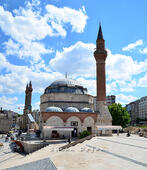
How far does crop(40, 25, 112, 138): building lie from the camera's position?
22.9m

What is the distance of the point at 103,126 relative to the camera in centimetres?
2350

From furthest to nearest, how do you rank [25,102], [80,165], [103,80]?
1. [25,102]
2. [103,80]
3. [80,165]

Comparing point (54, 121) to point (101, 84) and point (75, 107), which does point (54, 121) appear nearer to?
point (75, 107)

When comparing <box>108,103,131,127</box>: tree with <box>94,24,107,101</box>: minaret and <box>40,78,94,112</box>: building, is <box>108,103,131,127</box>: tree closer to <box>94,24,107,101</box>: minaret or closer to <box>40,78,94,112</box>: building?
<box>40,78,94,112</box>: building

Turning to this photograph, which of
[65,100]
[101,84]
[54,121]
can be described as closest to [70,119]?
[54,121]

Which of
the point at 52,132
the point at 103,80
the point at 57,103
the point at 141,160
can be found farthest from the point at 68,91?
the point at 141,160

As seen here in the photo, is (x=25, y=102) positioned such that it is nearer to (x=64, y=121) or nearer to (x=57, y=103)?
(x=57, y=103)

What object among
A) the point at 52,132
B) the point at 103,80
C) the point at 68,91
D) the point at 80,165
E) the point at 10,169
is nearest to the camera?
the point at 80,165

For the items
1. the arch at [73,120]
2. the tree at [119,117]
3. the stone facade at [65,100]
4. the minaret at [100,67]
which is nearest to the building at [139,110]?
the tree at [119,117]

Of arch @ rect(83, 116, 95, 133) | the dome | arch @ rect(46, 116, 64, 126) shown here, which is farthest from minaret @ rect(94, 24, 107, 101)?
arch @ rect(46, 116, 64, 126)

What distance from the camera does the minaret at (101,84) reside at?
25344 mm

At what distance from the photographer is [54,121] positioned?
23.0 m

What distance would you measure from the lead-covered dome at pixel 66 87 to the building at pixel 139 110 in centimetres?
5005

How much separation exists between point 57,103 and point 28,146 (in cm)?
1056
